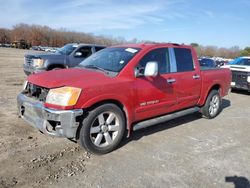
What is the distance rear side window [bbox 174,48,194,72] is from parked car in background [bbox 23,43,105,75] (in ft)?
19.8

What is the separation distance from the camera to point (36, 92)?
4578mm

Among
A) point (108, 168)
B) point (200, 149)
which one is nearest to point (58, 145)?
point (108, 168)

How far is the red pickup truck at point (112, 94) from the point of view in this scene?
4047 mm

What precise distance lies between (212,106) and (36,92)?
4573mm

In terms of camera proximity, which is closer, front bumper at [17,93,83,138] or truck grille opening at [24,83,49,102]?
front bumper at [17,93,83,138]

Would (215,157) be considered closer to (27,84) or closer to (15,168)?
(15,168)

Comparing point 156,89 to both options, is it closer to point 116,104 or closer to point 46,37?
point 116,104

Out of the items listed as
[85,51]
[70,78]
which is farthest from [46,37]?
[70,78]

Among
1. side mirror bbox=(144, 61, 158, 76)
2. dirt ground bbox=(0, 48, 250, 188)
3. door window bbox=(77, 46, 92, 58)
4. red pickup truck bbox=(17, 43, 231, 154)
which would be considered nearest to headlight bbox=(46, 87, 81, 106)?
red pickup truck bbox=(17, 43, 231, 154)

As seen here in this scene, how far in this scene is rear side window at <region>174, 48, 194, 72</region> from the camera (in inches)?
228

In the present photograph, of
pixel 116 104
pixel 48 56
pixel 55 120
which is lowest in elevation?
pixel 55 120

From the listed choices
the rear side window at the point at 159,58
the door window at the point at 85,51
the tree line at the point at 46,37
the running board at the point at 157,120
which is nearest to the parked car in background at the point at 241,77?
the running board at the point at 157,120

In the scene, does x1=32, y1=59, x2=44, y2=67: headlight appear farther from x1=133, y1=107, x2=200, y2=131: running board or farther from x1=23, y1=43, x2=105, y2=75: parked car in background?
x1=133, y1=107, x2=200, y2=131: running board

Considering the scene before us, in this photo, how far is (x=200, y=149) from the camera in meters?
4.93
